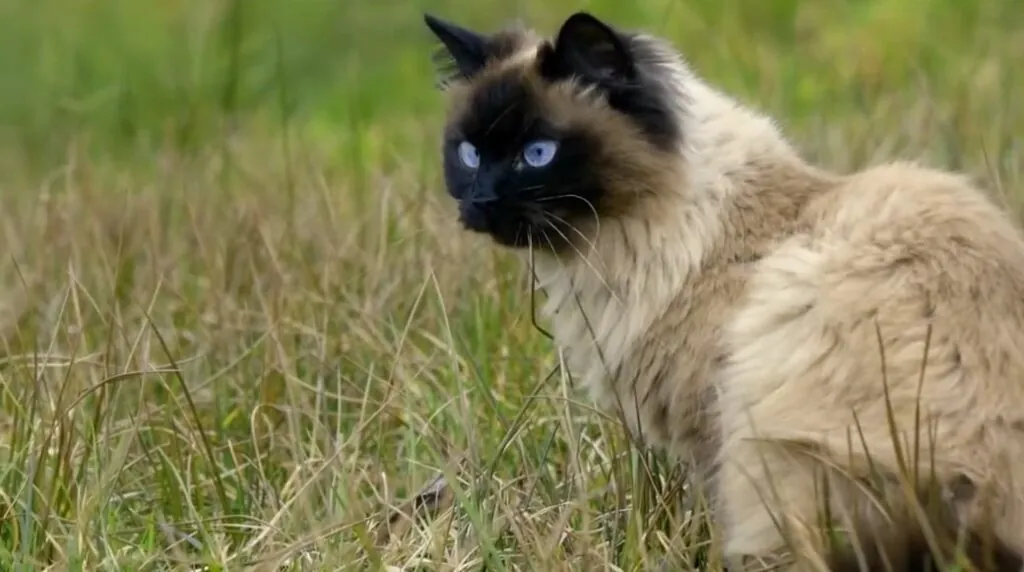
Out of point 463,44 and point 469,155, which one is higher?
point 463,44

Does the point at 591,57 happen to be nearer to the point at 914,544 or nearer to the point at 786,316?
the point at 786,316

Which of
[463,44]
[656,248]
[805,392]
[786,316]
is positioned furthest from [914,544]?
[463,44]

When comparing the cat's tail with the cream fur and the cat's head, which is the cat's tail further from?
the cat's head

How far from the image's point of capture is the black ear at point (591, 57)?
207 cm

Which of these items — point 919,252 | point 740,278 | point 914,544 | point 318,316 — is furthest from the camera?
point 318,316

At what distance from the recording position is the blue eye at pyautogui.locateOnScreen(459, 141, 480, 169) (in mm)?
2201

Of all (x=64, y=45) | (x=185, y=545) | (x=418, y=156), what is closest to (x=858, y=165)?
(x=418, y=156)

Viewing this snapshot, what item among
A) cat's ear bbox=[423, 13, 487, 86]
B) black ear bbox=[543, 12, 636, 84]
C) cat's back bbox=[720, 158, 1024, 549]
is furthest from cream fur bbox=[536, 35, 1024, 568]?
cat's ear bbox=[423, 13, 487, 86]

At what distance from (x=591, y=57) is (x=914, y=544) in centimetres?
91

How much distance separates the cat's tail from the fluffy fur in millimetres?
16

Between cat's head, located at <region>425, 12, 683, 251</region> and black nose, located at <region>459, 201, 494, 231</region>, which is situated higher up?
cat's head, located at <region>425, 12, 683, 251</region>

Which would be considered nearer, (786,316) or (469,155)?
(786,316)

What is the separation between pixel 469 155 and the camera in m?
2.22

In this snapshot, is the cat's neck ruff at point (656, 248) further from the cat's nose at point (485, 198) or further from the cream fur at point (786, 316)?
the cat's nose at point (485, 198)
